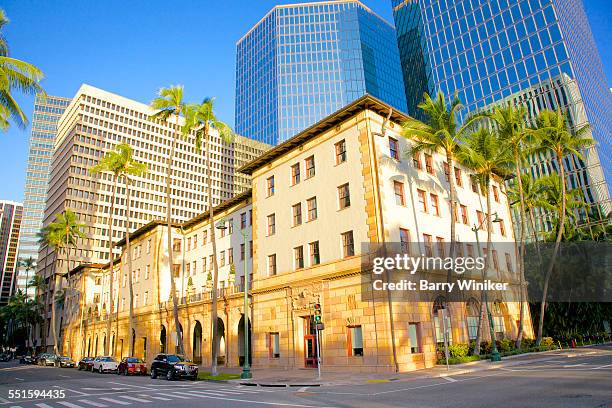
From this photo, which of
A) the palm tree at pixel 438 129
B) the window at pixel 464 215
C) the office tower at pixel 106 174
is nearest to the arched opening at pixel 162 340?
the window at pixel 464 215

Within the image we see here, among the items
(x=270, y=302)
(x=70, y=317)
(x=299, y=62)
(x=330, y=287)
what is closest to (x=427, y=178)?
(x=330, y=287)

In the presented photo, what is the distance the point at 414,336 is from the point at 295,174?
50.8 ft

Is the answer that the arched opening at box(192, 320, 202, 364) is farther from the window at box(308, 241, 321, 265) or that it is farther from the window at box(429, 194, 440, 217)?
the window at box(429, 194, 440, 217)

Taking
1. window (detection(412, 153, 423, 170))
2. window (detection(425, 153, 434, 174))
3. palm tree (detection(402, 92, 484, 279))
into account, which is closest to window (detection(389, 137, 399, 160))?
palm tree (detection(402, 92, 484, 279))

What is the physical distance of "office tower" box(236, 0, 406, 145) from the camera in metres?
110

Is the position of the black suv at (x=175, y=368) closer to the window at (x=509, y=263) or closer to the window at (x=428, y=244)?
the window at (x=428, y=244)

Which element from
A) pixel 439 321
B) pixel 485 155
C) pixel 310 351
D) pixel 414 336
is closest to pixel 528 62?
pixel 485 155

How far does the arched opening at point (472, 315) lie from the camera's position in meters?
33.6

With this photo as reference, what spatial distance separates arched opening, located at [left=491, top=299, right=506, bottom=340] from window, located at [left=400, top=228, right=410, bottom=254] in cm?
1523

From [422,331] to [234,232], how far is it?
76.1ft

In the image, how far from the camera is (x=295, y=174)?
115 ft

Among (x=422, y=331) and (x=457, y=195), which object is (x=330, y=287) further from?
(x=457, y=195)

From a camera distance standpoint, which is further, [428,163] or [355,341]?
[428,163]

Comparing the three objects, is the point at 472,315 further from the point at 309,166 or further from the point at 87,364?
the point at 87,364
